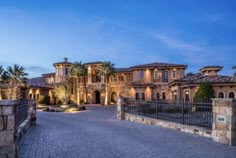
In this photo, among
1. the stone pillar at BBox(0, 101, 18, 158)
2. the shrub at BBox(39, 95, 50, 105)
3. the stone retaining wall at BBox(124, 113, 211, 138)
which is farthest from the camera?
the shrub at BBox(39, 95, 50, 105)

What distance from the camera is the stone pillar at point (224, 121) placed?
912cm

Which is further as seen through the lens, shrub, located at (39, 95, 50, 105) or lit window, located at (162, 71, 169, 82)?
shrub, located at (39, 95, 50, 105)

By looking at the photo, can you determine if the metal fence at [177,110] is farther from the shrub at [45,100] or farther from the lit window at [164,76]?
the shrub at [45,100]

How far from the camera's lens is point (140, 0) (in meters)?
29.7

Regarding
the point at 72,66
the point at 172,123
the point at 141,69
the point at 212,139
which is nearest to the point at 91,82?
the point at 72,66

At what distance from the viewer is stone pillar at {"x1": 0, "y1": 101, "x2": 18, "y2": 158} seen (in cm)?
556

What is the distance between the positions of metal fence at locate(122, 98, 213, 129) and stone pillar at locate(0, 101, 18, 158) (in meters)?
8.10

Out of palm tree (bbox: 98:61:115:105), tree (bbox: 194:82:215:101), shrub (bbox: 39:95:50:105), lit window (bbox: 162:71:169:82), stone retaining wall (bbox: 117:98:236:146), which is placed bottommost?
shrub (bbox: 39:95:50:105)

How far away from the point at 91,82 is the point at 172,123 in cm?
4388

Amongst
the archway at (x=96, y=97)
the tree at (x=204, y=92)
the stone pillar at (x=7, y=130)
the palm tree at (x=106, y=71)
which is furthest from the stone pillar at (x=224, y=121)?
the archway at (x=96, y=97)

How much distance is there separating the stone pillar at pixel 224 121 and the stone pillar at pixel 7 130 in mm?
7425

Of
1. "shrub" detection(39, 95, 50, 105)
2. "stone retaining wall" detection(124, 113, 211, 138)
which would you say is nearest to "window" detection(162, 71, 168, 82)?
"shrub" detection(39, 95, 50, 105)

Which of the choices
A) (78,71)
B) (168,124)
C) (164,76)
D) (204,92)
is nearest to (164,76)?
(164,76)

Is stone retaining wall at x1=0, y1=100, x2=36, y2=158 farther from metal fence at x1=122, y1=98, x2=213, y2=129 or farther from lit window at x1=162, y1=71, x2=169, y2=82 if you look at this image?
lit window at x1=162, y1=71, x2=169, y2=82
